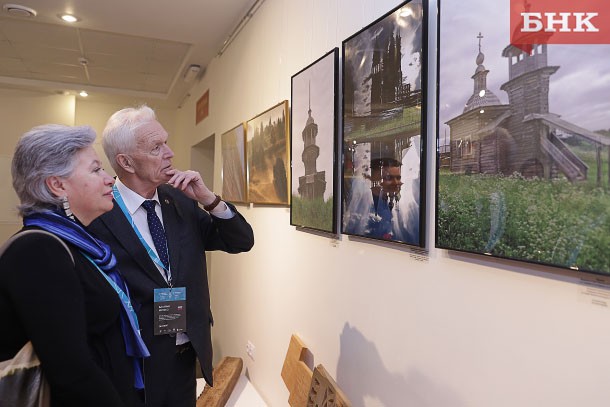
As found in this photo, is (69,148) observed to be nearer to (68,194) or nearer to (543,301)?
(68,194)

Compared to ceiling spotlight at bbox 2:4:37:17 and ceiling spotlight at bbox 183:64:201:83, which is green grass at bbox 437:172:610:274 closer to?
ceiling spotlight at bbox 2:4:37:17

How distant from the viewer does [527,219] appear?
106 centimetres

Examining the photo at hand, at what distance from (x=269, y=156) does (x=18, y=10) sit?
259cm

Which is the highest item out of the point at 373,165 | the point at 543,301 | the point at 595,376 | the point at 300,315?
the point at 373,165

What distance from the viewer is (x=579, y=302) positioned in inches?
39.0

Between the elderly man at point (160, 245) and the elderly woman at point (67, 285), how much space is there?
247 millimetres

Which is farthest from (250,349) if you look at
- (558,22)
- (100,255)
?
(558,22)

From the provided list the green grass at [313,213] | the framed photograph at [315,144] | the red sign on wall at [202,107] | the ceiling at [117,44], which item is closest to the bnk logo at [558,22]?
the framed photograph at [315,144]

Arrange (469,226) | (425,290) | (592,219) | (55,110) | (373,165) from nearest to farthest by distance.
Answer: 1. (592,219)
2. (469,226)
3. (425,290)
4. (373,165)
5. (55,110)

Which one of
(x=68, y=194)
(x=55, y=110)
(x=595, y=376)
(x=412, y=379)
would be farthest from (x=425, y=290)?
(x=55, y=110)

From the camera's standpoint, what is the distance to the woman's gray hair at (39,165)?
124 centimetres

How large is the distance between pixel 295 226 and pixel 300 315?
51 cm

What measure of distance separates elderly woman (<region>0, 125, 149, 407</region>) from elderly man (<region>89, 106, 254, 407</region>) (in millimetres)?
247

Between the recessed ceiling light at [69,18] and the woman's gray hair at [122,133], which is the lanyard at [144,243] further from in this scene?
the recessed ceiling light at [69,18]
